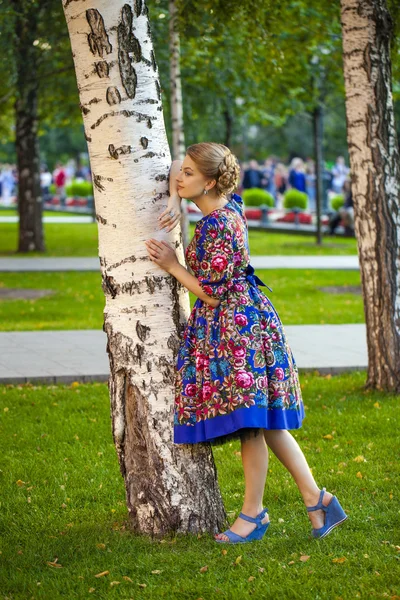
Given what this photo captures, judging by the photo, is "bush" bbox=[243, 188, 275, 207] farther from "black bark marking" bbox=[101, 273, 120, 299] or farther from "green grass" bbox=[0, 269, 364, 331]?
"black bark marking" bbox=[101, 273, 120, 299]

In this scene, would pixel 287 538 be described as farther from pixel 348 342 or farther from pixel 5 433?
pixel 348 342

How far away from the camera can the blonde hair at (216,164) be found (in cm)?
446

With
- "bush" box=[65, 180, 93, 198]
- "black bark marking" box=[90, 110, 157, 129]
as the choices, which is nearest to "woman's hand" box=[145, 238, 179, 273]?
"black bark marking" box=[90, 110, 157, 129]

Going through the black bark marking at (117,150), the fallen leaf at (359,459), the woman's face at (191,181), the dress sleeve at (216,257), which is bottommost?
the fallen leaf at (359,459)

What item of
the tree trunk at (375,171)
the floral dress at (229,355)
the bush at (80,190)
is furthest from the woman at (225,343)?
the bush at (80,190)

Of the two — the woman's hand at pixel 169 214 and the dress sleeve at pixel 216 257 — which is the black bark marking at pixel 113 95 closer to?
the woman's hand at pixel 169 214

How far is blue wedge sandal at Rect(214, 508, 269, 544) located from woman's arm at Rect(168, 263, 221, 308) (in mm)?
975

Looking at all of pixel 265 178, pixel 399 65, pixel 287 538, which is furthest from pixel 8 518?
pixel 265 178

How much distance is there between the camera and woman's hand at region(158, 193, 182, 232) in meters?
4.51

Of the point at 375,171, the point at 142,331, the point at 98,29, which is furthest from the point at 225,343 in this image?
the point at 375,171

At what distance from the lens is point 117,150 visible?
4.53m

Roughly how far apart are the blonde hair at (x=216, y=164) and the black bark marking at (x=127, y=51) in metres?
0.38

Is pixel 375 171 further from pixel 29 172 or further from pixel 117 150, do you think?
pixel 29 172

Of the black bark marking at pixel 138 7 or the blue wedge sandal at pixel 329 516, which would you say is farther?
the blue wedge sandal at pixel 329 516
